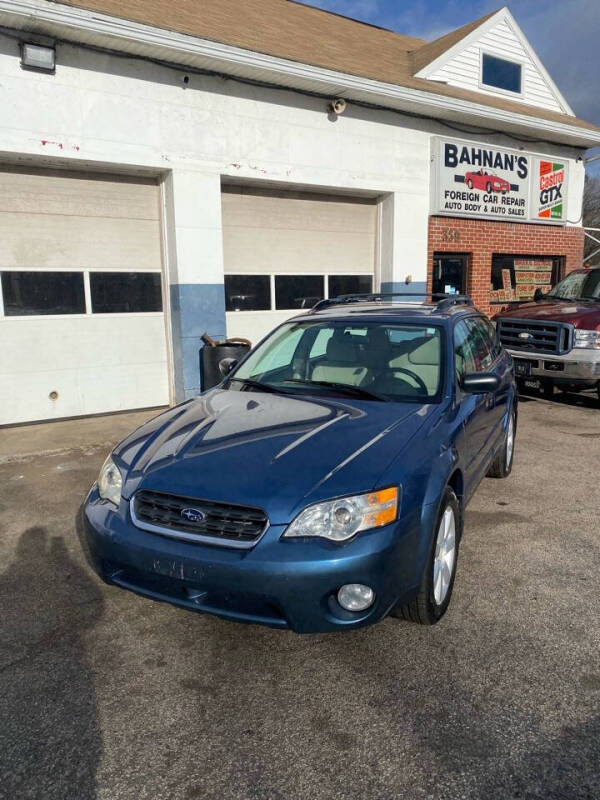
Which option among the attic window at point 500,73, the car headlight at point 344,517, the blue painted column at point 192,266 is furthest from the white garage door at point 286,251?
the car headlight at point 344,517

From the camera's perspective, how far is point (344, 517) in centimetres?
248

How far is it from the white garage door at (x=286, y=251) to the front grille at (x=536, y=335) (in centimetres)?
282

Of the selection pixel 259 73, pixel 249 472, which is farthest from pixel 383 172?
pixel 249 472

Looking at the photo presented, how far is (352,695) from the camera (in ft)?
8.33

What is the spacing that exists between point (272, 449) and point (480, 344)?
8.29 ft

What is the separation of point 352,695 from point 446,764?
0.50 metres

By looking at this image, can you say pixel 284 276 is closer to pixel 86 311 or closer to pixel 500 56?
pixel 86 311

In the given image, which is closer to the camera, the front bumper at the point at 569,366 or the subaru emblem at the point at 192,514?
the subaru emblem at the point at 192,514

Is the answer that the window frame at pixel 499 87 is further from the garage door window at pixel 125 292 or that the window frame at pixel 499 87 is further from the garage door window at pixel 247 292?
the garage door window at pixel 125 292

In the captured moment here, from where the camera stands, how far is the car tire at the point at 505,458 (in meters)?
5.15

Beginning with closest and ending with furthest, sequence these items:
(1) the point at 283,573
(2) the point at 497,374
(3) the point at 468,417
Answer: (1) the point at 283,573 < (3) the point at 468,417 < (2) the point at 497,374

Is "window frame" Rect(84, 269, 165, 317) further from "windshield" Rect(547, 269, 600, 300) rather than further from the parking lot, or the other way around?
"windshield" Rect(547, 269, 600, 300)

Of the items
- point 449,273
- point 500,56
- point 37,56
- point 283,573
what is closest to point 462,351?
point 283,573

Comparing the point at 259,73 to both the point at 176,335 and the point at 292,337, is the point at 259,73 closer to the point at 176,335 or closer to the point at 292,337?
the point at 176,335
